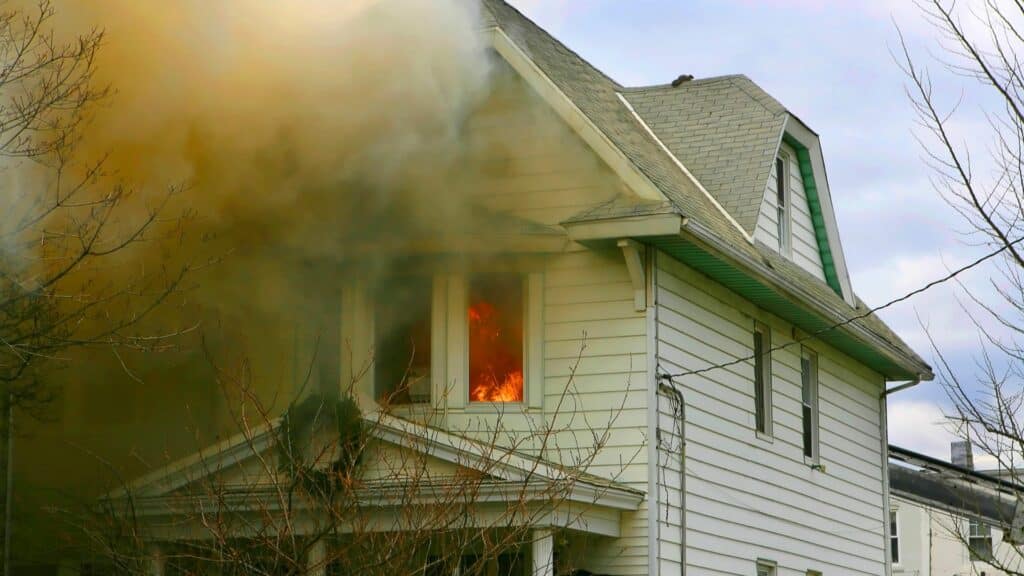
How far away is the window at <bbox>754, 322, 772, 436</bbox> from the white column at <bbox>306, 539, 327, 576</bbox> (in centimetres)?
621

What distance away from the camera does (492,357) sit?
50.7 feet

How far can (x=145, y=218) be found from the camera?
47.1 ft

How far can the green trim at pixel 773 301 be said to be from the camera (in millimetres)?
14828

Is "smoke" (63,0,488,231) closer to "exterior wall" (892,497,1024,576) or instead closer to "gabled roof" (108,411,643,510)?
"gabled roof" (108,411,643,510)

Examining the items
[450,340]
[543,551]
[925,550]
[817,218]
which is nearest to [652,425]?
[543,551]

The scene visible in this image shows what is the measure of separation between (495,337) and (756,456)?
124 inches

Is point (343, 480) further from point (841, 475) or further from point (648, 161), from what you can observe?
point (841, 475)

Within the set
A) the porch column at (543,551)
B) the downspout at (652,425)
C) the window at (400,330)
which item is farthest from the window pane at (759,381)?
the porch column at (543,551)

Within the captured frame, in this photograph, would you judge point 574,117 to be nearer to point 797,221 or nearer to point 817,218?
point 797,221

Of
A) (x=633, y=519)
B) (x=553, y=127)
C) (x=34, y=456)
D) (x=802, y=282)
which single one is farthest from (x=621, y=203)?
(x=34, y=456)

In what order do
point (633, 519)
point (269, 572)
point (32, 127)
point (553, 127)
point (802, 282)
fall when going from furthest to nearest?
1. point (802, 282)
2. point (553, 127)
3. point (633, 519)
4. point (32, 127)
5. point (269, 572)

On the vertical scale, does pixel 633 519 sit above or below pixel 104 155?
below

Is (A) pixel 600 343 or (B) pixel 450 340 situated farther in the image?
(B) pixel 450 340

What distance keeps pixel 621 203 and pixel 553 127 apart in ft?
4.14
